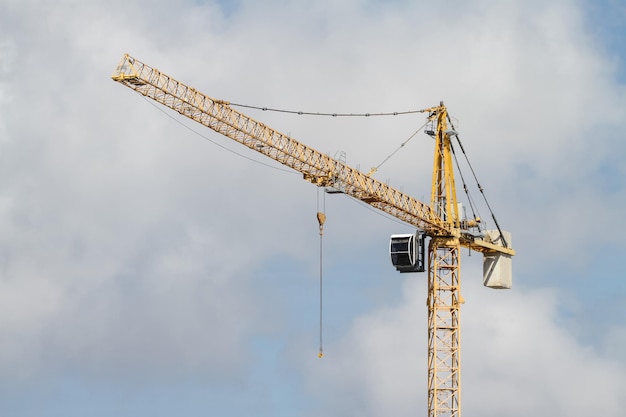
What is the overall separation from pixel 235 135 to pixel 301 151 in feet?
26.7

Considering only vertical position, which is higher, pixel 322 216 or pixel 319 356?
pixel 322 216

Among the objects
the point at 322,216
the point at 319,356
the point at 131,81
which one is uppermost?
the point at 131,81

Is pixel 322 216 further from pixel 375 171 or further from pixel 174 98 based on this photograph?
pixel 174 98

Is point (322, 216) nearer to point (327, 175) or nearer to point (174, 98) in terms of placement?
point (327, 175)

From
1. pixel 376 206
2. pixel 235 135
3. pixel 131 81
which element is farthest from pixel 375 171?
pixel 131 81

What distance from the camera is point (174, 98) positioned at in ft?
604

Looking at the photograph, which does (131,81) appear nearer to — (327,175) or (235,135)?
(235,135)

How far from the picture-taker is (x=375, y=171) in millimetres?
197625

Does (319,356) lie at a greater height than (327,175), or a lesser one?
lesser

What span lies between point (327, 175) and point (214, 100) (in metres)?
16.2

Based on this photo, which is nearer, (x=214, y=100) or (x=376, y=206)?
(x=214, y=100)

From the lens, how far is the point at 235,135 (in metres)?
187

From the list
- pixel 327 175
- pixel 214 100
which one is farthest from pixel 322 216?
pixel 214 100

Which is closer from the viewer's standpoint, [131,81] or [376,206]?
[131,81]
